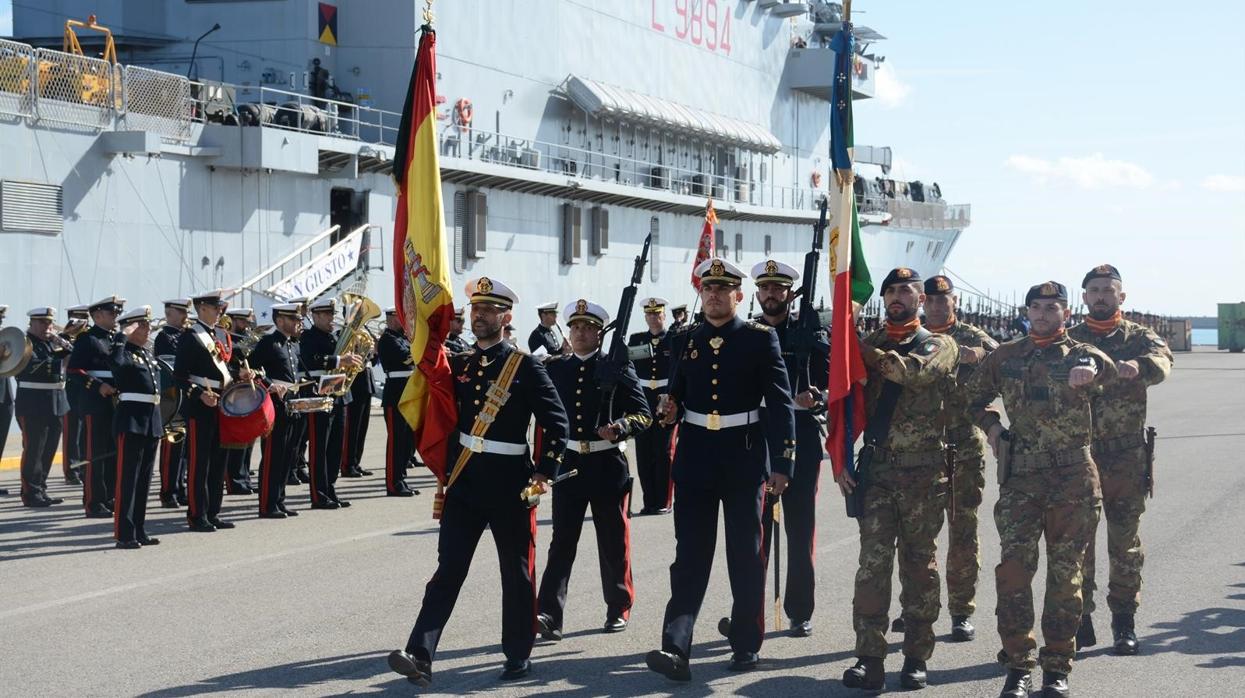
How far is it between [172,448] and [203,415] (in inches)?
65.5

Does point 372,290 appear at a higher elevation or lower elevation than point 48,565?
higher

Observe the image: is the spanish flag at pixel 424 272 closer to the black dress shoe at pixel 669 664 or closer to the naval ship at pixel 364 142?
the black dress shoe at pixel 669 664

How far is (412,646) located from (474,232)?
1044 inches

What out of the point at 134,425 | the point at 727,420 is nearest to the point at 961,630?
the point at 727,420

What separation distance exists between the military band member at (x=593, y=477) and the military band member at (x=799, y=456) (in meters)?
0.89

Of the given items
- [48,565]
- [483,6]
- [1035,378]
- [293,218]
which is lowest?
[48,565]

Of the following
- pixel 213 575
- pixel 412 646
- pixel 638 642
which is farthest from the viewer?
pixel 213 575

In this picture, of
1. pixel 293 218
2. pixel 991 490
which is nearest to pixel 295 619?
pixel 991 490

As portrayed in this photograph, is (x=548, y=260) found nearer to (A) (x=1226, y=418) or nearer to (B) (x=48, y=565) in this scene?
(A) (x=1226, y=418)

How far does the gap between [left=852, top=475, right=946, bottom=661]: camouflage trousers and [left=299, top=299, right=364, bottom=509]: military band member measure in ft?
25.1

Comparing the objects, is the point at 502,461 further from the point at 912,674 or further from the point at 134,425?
the point at 134,425

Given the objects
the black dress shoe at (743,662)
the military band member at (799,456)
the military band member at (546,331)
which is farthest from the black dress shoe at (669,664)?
the military band member at (546,331)

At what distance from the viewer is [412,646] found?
689cm

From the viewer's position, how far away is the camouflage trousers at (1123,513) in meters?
7.86
